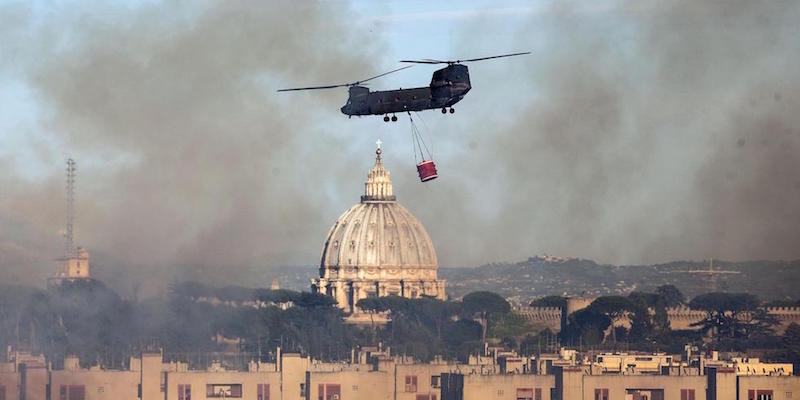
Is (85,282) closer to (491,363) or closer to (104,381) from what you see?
(104,381)

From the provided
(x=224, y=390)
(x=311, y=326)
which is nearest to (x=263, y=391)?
(x=224, y=390)

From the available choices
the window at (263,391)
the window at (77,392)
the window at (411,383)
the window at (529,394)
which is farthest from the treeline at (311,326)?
the window at (529,394)

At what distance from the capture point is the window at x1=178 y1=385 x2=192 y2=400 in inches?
5039

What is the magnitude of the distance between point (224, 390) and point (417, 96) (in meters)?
42.0

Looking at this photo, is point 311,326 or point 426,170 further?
point 311,326

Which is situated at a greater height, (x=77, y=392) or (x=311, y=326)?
(x=311, y=326)

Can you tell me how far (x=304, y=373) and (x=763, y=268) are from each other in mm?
24267

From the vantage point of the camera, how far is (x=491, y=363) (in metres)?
146

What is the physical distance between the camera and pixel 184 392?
12800 centimetres

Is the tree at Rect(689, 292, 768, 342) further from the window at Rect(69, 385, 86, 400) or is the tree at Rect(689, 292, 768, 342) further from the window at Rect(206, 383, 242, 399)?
the window at Rect(69, 385, 86, 400)

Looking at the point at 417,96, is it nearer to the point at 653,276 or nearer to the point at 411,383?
the point at 411,383

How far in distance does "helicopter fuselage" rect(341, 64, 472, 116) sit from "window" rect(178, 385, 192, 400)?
3856 cm

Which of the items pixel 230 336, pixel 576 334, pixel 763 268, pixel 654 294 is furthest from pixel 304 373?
pixel 576 334

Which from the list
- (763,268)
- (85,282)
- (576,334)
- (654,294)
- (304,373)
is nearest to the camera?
(85,282)
